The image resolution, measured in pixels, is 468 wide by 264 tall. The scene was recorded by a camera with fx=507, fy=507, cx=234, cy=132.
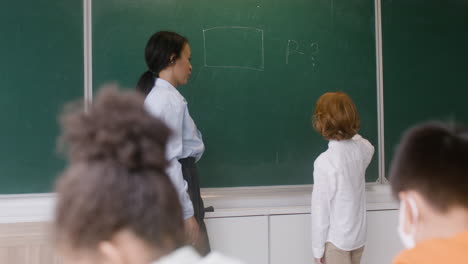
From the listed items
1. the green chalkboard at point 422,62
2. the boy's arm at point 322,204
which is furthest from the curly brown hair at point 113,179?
the green chalkboard at point 422,62

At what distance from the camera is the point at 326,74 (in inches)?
120

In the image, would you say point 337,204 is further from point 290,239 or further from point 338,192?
point 290,239

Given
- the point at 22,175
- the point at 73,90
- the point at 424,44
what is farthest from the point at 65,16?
the point at 424,44

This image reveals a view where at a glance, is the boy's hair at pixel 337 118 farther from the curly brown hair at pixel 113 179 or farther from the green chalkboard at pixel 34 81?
the curly brown hair at pixel 113 179

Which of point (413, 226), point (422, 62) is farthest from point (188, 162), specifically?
point (422, 62)

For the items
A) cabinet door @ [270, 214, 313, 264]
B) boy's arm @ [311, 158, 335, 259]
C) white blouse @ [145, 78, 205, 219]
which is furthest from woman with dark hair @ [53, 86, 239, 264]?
cabinet door @ [270, 214, 313, 264]

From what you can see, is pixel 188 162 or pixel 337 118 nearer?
pixel 188 162

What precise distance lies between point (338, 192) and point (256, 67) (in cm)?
91

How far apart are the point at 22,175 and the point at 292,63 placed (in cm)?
163

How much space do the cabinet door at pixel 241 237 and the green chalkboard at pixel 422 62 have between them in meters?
0.94

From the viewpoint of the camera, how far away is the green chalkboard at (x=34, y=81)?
8.75ft

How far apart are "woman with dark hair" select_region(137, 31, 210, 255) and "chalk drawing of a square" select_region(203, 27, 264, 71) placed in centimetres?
54

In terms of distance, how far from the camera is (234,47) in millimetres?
2906

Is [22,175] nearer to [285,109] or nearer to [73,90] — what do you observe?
[73,90]
